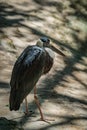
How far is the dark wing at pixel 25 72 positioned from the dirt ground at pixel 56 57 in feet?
1.42

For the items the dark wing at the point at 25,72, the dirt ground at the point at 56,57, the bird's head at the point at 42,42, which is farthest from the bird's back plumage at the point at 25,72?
the dirt ground at the point at 56,57

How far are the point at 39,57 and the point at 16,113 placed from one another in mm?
918

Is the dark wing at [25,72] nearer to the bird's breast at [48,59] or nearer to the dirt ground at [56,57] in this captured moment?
the bird's breast at [48,59]

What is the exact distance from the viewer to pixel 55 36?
30.6 feet

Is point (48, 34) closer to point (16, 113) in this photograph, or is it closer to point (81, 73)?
point (81, 73)

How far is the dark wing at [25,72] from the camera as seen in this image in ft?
17.0

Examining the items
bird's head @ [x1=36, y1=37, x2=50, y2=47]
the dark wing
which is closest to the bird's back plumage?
the dark wing

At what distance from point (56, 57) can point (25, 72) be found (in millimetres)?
3341

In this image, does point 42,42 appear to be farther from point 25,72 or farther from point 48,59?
point 25,72

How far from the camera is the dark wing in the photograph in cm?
519

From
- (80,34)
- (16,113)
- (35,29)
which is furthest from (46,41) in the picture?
(80,34)

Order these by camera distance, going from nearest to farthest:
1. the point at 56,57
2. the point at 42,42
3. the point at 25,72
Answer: the point at 25,72, the point at 42,42, the point at 56,57

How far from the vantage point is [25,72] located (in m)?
5.27

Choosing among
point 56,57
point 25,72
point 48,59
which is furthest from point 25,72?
point 56,57
